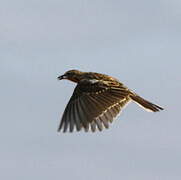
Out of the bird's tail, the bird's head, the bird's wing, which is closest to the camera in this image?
the bird's wing

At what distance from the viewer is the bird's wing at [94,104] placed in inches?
571

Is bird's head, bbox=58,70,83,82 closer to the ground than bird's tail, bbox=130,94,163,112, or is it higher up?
higher up

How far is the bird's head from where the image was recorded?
18567 mm

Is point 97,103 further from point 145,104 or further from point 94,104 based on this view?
point 145,104

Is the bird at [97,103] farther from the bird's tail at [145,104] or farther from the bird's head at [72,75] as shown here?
the bird's head at [72,75]

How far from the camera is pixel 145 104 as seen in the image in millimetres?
16469

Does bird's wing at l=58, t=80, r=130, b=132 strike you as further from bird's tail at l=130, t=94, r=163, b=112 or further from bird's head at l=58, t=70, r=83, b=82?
bird's head at l=58, t=70, r=83, b=82

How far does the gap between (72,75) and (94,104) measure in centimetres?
350

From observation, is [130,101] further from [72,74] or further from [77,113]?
[72,74]

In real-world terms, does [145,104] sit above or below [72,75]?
below

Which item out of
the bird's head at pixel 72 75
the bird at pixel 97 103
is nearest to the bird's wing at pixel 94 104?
the bird at pixel 97 103

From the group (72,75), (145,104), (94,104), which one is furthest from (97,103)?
(72,75)

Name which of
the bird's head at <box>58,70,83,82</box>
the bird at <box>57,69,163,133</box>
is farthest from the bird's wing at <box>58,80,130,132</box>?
the bird's head at <box>58,70,83,82</box>

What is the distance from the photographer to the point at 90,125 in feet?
47.5
